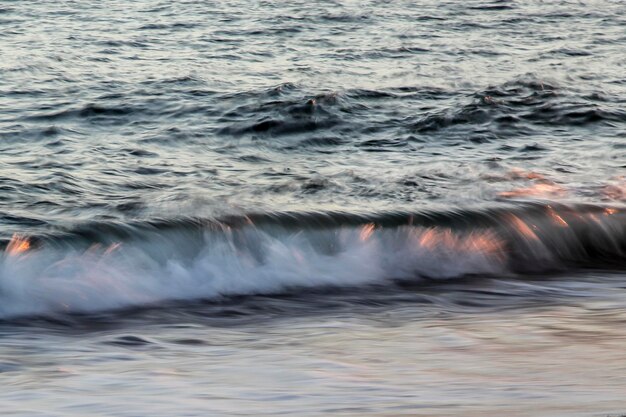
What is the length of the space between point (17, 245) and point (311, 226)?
5.70 ft

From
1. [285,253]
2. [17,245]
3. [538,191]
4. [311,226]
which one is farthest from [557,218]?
[17,245]

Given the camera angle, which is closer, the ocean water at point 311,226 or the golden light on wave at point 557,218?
the ocean water at point 311,226

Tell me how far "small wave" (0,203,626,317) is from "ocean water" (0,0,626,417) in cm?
2

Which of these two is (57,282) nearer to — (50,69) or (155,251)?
(155,251)

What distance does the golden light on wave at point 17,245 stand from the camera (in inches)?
259

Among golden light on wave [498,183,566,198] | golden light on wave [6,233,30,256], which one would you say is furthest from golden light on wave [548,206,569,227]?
golden light on wave [6,233,30,256]

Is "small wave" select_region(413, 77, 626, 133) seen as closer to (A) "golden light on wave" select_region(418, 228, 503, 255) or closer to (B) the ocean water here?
(B) the ocean water

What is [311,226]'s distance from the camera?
7.18 meters

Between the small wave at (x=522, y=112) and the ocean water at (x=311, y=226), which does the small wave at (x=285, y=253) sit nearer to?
the ocean water at (x=311, y=226)

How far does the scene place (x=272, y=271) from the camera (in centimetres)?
665

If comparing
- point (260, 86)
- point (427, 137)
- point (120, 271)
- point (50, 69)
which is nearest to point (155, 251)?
point (120, 271)

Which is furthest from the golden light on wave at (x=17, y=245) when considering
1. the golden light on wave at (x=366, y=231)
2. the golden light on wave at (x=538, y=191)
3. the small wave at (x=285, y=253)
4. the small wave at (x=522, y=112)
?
the small wave at (x=522, y=112)

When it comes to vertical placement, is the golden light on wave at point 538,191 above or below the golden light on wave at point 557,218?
above

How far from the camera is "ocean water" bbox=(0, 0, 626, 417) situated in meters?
4.68
